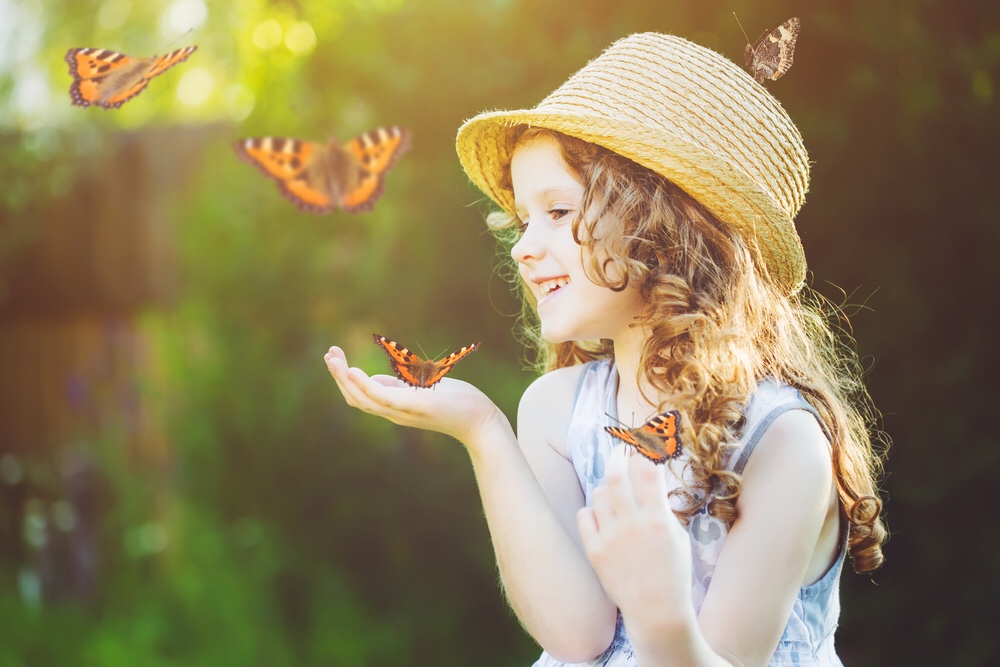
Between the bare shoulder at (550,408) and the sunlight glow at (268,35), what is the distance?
92.9 inches

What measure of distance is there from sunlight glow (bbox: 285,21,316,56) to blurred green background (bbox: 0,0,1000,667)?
0.01 m

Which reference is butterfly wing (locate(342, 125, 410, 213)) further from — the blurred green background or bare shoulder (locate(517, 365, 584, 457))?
the blurred green background

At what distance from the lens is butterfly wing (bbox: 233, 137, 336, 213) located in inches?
91.7

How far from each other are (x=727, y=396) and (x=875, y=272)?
1.55 m

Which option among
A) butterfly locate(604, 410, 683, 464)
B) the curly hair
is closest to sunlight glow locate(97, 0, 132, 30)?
the curly hair

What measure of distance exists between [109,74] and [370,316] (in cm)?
205

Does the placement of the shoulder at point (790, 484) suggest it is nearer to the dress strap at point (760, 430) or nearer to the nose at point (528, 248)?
the dress strap at point (760, 430)

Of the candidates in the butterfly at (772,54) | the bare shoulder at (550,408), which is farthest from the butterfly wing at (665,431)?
the butterfly at (772,54)

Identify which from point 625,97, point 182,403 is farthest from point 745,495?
point 182,403

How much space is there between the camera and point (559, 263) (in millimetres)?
1743

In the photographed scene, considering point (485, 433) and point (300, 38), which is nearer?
point (485, 433)

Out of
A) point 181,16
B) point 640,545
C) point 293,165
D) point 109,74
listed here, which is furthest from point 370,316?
point 181,16

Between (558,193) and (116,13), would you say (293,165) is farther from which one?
(116,13)

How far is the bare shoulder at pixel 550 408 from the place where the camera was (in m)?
2.02
